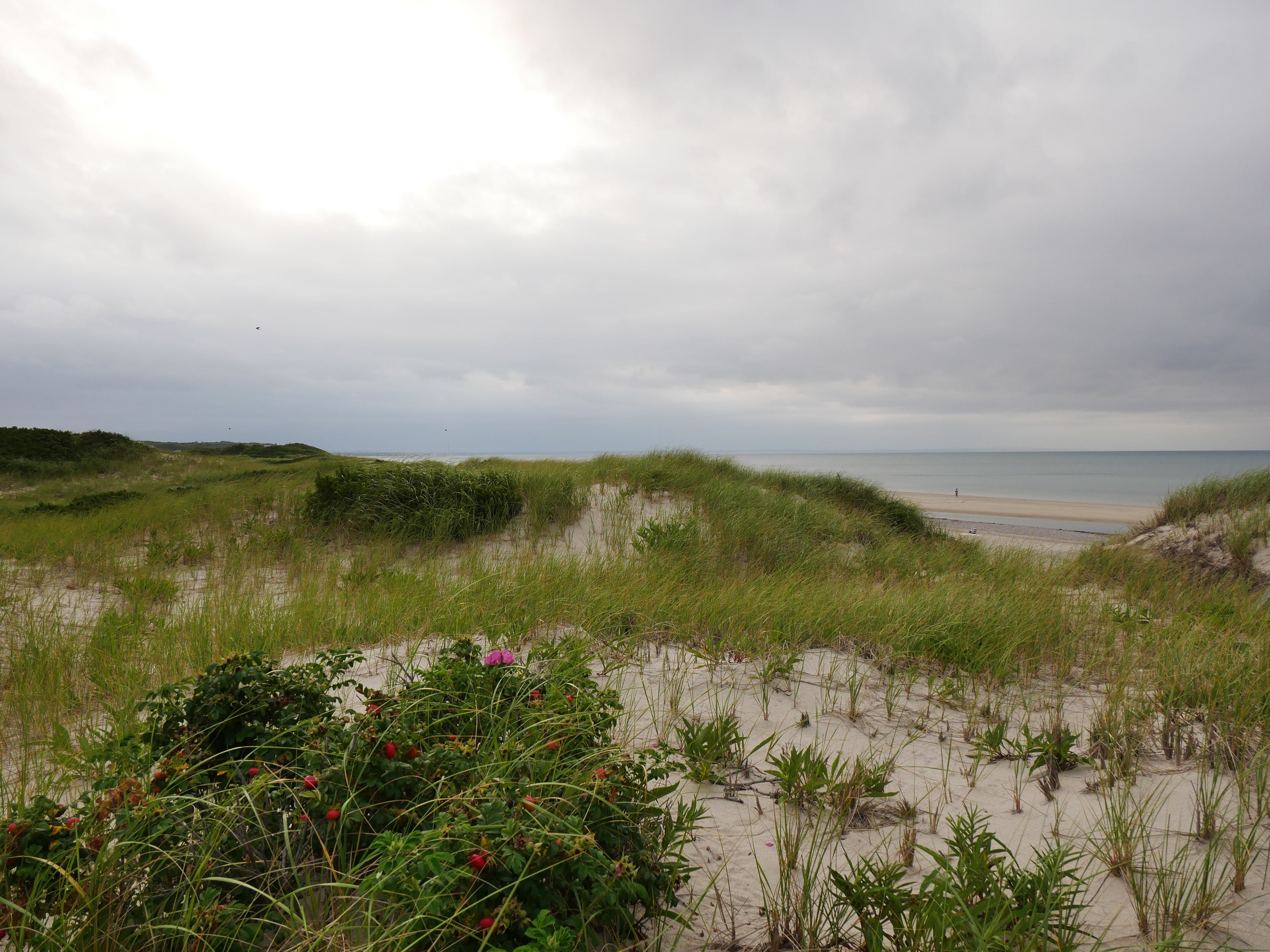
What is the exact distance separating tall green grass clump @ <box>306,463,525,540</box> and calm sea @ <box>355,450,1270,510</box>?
2766 millimetres

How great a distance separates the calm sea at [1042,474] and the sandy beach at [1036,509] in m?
2.15

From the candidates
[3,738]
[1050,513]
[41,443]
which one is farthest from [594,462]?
[1050,513]

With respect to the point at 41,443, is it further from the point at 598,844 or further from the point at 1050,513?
the point at 1050,513

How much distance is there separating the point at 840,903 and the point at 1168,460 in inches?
5232

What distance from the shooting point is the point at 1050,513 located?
1072 inches

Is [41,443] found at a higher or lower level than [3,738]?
higher

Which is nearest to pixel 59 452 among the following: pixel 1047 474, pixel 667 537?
pixel 667 537

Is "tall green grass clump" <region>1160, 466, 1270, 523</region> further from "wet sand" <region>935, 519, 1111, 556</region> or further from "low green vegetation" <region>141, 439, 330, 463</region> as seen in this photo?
"low green vegetation" <region>141, 439, 330, 463</region>

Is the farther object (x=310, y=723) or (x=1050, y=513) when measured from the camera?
(x=1050, y=513)

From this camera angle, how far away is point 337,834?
1.72 meters

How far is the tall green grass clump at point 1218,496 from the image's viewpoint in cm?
981

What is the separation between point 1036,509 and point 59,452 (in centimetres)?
4238

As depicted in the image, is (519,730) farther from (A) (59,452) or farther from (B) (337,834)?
(A) (59,452)

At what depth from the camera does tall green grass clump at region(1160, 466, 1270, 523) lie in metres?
9.81
